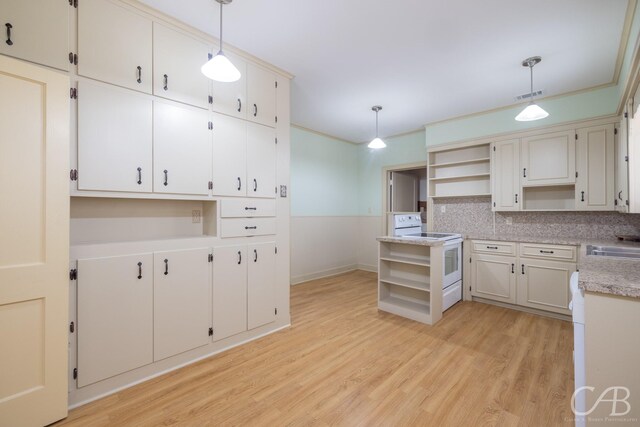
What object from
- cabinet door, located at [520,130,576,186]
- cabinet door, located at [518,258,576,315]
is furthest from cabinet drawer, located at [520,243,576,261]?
cabinet door, located at [520,130,576,186]

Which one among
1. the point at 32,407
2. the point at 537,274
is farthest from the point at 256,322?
the point at 537,274

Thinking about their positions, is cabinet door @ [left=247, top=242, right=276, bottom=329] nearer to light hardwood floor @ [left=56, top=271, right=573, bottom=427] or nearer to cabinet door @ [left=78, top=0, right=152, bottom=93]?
light hardwood floor @ [left=56, top=271, right=573, bottom=427]

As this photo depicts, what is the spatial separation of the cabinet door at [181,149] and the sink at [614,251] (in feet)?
11.8

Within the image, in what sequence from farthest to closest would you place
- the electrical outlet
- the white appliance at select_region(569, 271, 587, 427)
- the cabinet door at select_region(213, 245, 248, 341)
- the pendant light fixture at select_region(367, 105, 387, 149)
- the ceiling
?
the pendant light fixture at select_region(367, 105, 387, 149)
the electrical outlet
the cabinet door at select_region(213, 245, 248, 341)
the ceiling
the white appliance at select_region(569, 271, 587, 427)

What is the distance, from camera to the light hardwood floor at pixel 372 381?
1.75m

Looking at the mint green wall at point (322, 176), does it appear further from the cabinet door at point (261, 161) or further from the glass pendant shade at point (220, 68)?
the glass pendant shade at point (220, 68)

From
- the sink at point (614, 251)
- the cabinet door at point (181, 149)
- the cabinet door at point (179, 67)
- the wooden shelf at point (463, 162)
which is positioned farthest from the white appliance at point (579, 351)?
the wooden shelf at point (463, 162)

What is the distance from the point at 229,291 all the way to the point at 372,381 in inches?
56.7

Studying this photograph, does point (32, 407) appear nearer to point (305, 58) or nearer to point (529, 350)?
point (305, 58)

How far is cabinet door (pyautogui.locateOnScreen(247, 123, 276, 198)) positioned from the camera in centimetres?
275

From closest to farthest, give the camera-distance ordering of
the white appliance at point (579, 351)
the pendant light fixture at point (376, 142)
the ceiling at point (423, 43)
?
the white appliance at point (579, 351)
the ceiling at point (423, 43)
the pendant light fixture at point (376, 142)

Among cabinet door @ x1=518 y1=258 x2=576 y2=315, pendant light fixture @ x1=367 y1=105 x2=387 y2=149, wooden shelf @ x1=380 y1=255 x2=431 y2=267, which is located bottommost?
cabinet door @ x1=518 y1=258 x2=576 y2=315

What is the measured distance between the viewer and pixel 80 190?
1854 mm

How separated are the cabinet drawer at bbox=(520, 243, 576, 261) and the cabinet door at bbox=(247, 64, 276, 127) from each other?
11.2 feet
